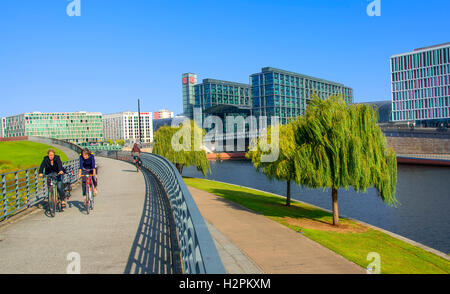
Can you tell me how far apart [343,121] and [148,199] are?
1015 centimetres

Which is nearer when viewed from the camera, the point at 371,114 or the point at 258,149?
the point at 371,114

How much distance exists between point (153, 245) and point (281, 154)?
1650 cm

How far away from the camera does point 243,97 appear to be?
150250 millimetres

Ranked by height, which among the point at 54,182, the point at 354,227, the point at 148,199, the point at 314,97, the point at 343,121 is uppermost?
the point at 314,97

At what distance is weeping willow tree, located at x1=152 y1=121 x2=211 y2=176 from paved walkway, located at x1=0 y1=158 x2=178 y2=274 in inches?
1066

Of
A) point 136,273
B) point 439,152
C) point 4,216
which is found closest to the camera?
point 136,273

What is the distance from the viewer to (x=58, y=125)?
183 meters

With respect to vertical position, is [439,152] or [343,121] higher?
[343,121]

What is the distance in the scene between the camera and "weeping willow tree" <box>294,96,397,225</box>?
56.8 feet

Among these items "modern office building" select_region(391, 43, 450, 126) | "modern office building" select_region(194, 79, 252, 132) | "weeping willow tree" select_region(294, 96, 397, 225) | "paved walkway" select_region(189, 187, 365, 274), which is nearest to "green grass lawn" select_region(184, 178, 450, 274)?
"paved walkway" select_region(189, 187, 365, 274)

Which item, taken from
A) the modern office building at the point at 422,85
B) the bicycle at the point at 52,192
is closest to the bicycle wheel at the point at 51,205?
the bicycle at the point at 52,192
